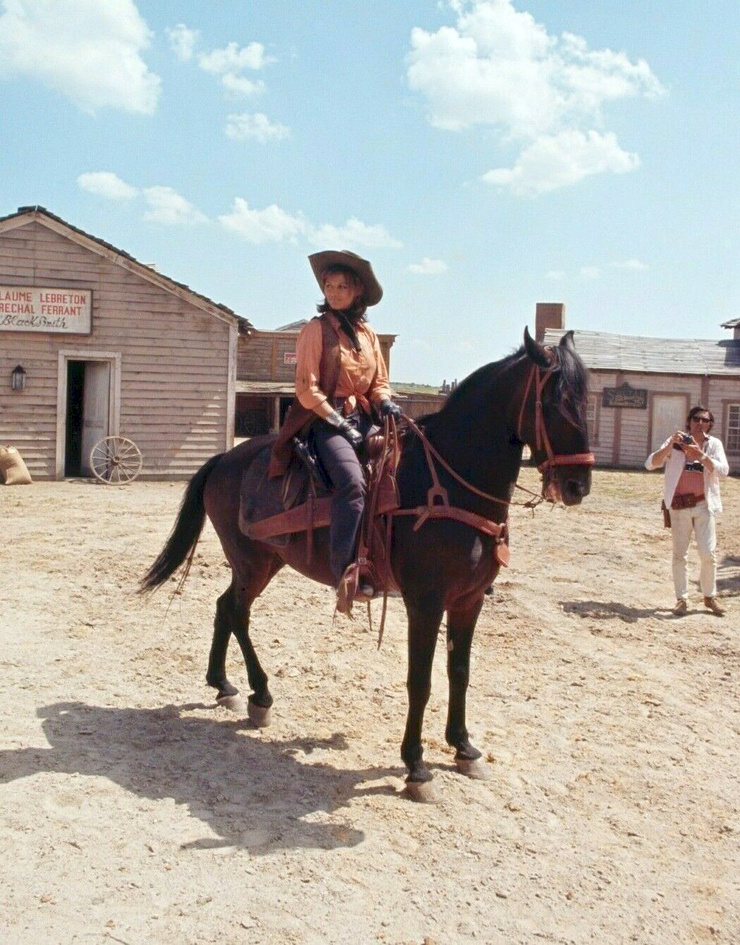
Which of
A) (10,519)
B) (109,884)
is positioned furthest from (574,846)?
(10,519)

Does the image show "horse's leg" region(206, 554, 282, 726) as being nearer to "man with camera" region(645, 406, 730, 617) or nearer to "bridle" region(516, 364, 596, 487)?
"bridle" region(516, 364, 596, 487)

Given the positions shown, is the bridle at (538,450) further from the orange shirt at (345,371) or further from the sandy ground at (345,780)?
the sandy ground at (345,780)

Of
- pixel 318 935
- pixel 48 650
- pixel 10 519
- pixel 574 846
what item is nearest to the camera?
pixel 318 935

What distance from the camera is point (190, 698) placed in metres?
5.79

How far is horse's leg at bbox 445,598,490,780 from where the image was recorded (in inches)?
192

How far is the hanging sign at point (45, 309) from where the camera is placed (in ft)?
53.5

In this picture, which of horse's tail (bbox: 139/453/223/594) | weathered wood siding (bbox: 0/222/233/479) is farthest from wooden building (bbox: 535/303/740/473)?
horse's tail (bbox: 139/453/223/594)

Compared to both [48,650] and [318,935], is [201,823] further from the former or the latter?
[48,650]

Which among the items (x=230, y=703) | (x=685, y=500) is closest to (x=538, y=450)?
(x=230, y=703)

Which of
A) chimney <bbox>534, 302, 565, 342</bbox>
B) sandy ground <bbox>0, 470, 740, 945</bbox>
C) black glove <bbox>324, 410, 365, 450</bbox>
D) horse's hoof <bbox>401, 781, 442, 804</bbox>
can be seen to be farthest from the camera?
chimney <bbox>534, 302, 565, 342</bbox>

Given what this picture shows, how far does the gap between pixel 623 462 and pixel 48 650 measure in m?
23.6

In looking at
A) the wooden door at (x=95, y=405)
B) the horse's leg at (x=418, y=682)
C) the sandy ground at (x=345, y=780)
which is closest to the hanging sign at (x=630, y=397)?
the wooden door at (x=95, y=405)

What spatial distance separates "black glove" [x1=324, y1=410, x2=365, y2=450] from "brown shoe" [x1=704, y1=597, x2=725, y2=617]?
5406mm

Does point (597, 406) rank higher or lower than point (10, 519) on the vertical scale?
higher
